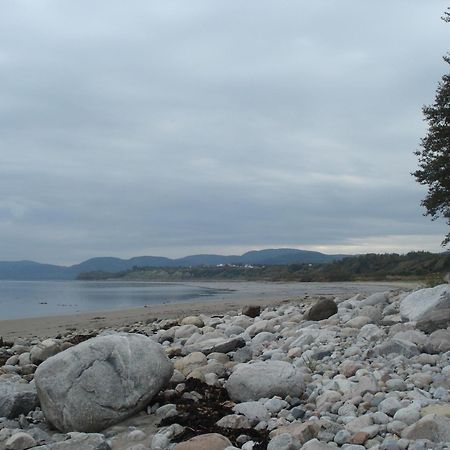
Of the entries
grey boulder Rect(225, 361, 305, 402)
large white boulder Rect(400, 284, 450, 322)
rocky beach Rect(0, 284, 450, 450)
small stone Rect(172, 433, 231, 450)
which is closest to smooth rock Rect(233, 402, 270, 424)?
rocky beach Rect(0, 284, 450, 450)

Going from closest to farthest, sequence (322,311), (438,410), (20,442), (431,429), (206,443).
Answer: (431,429), (206,443), (438,410), (20,442), (322,311)

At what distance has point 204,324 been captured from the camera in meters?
12.1

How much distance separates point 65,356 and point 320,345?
11.8 feet

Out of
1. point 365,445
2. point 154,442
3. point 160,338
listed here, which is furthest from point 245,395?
point 160,338

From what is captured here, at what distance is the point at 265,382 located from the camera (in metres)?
5.88

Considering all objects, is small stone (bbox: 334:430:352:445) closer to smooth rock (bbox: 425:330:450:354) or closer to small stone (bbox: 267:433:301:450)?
small stone (bbox: 267:433:301:450)

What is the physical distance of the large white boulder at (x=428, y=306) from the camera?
296 inches

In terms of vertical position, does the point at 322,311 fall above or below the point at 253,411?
above

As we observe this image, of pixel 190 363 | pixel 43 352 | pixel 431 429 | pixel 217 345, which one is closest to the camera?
pixel 431 429

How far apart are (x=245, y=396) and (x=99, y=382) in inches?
62.4

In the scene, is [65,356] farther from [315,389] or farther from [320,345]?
[320,345]

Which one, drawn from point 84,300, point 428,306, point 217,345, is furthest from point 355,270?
point 217,345

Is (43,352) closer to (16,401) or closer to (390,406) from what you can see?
(16,401)

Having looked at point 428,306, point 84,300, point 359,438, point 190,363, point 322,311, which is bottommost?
point 84,300
